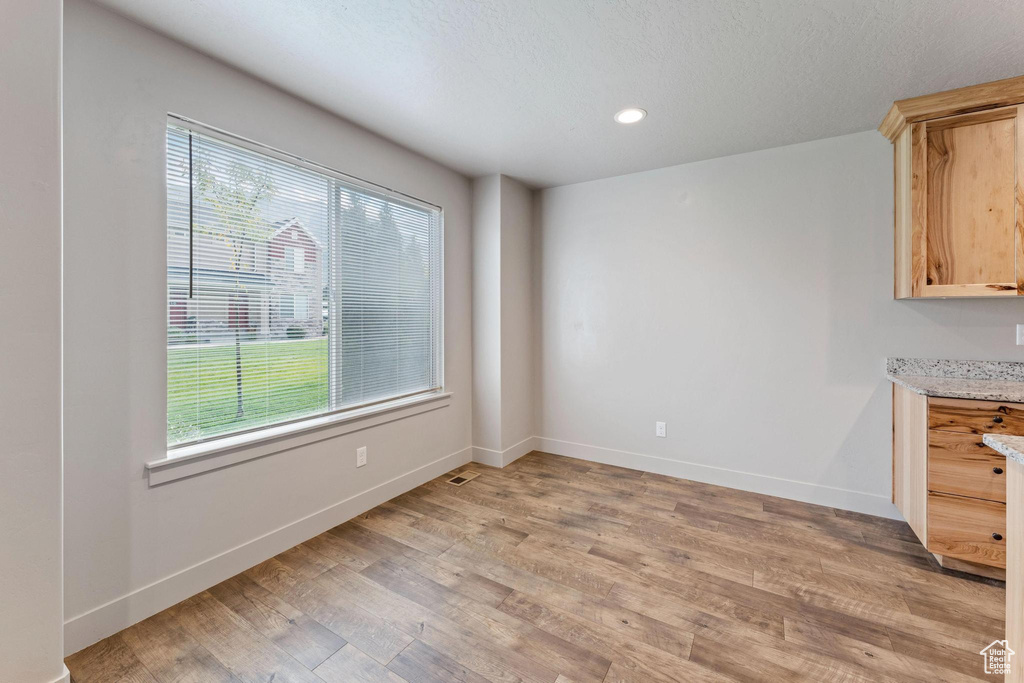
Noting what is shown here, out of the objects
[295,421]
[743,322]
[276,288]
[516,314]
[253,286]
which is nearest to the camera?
[253,286]

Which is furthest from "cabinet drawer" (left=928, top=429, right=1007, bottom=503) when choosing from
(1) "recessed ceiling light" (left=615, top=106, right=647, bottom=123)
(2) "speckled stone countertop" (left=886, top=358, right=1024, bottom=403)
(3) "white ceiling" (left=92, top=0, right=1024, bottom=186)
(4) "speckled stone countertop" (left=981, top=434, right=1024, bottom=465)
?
(1) "recessed ceiling light" (left=615, top=106, right=647, bottom=123)

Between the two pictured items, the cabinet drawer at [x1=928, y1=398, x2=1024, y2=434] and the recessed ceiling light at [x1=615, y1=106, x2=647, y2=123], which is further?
the recessed ceiling light at [x1=615, y1=106, x2=647, y2=123]

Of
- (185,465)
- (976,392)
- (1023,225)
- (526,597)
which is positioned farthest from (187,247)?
(1023,225)

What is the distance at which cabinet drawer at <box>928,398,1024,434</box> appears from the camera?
196 cm

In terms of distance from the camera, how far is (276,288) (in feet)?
7.50

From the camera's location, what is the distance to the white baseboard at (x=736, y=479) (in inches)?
109

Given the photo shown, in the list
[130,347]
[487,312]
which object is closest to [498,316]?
[487,312]

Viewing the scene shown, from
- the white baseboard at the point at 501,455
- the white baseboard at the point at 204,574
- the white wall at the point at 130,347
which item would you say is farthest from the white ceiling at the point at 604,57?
the white baseboard at the point at 501,455

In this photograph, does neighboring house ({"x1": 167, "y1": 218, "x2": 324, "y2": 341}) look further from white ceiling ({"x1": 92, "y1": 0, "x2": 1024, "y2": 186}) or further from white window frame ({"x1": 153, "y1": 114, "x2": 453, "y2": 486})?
white ceiling ({"x1": 92, "y1": 0, "x2": 1024, "y2": 186})

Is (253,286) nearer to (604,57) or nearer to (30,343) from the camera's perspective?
(30,343)

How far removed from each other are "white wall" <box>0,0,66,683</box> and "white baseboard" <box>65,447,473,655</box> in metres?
0.54

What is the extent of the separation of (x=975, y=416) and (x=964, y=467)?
0.25m

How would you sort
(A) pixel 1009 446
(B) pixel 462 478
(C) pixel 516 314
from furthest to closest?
(C) pixel 516 314
(B) pixel 462 478
(A) pixel 1009 446

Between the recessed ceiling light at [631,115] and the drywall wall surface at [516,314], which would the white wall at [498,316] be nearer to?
the drywall wall surface at [516,314]
